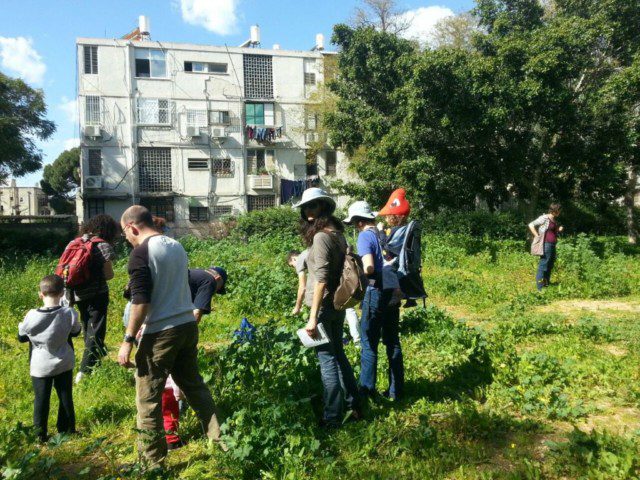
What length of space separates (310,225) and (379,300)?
3.03 ft

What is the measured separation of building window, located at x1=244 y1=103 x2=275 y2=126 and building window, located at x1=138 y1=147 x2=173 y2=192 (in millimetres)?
5042

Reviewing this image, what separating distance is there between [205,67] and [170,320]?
1182 inches

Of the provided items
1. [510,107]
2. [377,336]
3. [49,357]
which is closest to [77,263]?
[49,357]

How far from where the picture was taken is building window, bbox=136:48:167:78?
97.4 feet

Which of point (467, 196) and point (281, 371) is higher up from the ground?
point (467, 196)

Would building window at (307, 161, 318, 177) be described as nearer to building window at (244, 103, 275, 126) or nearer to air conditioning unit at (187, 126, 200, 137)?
building window at (244, 103, 275, 126)

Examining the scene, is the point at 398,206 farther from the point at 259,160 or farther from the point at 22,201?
the point at 22,201

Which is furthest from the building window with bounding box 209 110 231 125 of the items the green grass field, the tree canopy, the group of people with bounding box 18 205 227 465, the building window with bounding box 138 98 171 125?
the group of people with bounding box 18 205 227 465

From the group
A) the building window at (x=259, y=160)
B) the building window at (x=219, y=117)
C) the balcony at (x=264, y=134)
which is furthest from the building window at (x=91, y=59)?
the building window at (x=259, y=160)

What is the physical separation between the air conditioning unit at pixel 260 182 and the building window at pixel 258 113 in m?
3.29

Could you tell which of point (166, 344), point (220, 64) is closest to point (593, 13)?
point (166, 344)

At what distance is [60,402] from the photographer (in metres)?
4.08

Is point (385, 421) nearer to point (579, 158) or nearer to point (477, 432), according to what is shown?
point (477, 432)

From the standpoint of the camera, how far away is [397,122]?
61.3 ft
